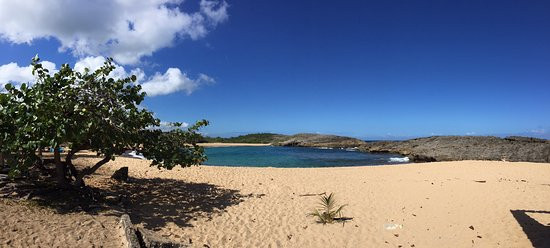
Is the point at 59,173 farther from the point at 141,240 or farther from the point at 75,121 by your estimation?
the point at 141,240

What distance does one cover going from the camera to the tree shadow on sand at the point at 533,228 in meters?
7.41

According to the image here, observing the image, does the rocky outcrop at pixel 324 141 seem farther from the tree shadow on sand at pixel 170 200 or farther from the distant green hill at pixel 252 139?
the tree shadow on sand at pixel 170 200

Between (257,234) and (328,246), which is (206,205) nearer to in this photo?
(257,234)

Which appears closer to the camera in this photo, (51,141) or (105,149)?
(51,141)

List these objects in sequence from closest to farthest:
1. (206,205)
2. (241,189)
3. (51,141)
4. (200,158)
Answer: (51,141)
(206,205)
(200,158)
(241,189)

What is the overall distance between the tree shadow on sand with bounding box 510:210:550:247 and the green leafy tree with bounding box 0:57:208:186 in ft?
30.7

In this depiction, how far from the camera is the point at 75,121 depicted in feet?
25.7

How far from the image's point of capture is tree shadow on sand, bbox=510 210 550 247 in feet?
24.3

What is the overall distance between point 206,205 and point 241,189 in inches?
118

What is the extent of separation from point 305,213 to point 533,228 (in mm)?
5786

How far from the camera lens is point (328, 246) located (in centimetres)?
762

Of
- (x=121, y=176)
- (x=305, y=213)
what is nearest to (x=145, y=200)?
(x=121, y=176)

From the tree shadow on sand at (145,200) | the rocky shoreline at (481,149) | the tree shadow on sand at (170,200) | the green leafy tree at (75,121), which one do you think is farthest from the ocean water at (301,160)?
the green leafy tree at (75,121)

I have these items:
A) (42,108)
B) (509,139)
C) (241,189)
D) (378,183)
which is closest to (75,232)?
(42,108)
